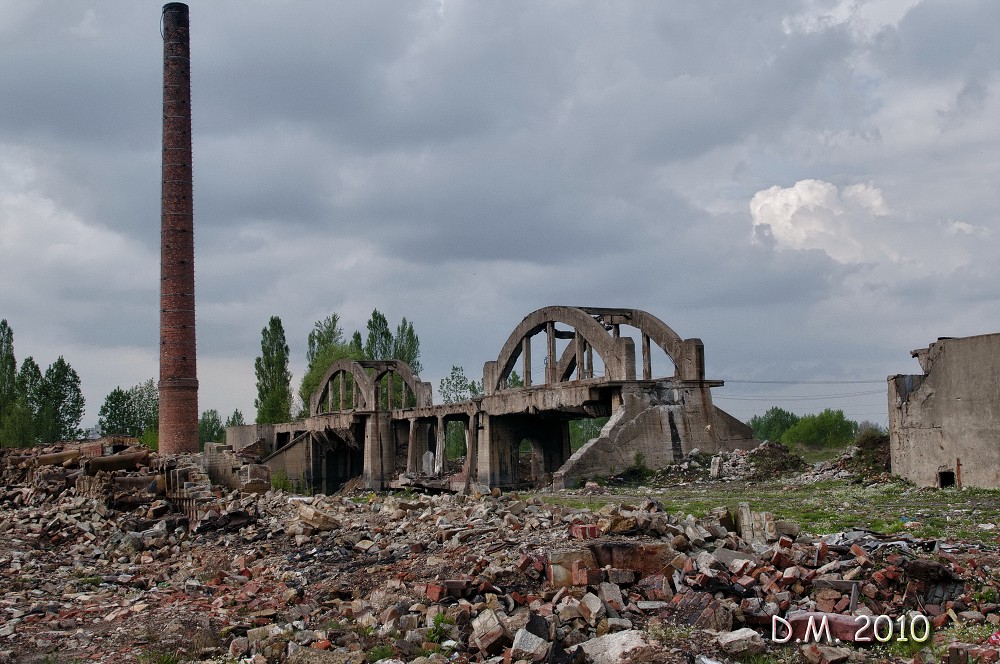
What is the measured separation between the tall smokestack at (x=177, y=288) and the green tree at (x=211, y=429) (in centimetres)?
4657

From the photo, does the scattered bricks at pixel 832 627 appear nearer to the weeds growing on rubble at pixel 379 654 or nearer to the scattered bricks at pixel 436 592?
the scattered bricks at pixel 436 592

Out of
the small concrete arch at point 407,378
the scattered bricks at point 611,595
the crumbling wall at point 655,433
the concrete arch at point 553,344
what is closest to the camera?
the scattered bricks at point 611,595

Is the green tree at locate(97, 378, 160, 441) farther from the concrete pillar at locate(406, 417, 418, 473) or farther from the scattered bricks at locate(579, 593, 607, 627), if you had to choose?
the scattered bricks at locate(579, 593, 607, 627)

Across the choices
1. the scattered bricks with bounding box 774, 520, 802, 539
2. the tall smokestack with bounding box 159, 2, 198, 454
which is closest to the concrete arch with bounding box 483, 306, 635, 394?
the tall smokestack with bounding box 159, 2, 198, 454

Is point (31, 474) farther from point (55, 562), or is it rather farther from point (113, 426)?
point (113, 426)

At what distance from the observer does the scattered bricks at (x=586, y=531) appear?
11096mm

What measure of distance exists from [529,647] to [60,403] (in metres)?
65.7

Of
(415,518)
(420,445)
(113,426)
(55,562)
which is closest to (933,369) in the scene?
(415,518)

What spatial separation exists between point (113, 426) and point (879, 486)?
66.6 metres

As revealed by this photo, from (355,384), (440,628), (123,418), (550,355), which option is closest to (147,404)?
(123,418)

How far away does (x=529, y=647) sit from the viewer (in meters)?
8.02

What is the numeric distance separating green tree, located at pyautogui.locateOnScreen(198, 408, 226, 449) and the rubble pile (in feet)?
247

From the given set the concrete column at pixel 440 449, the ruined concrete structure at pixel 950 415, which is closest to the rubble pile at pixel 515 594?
the ruined concrete structure at pixel 950 415

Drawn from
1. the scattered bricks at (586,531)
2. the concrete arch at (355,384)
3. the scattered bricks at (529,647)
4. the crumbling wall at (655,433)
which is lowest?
the scattered bricks at (529,647)
